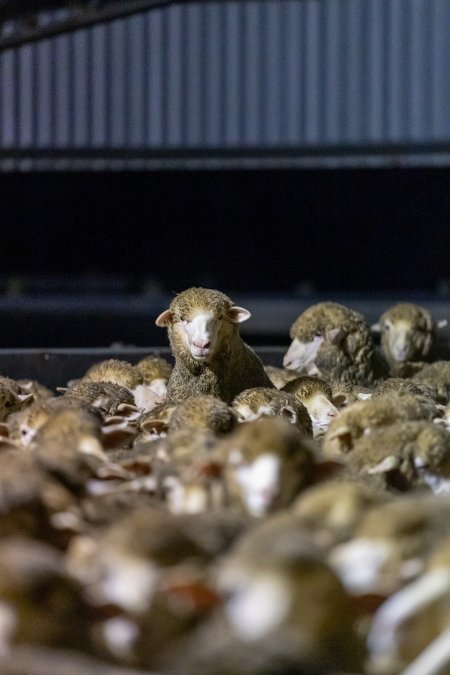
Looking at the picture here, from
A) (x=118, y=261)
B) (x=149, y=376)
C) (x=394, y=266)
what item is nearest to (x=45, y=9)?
(x=118, y=261)

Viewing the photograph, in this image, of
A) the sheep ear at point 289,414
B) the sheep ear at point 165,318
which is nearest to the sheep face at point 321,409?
the sheep ear at point 289,414

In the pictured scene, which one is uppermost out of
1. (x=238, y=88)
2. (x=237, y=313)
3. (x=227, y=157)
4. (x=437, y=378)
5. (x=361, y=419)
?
(x=238, y=88)

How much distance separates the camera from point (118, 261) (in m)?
12.0

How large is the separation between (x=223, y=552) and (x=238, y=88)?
992cm

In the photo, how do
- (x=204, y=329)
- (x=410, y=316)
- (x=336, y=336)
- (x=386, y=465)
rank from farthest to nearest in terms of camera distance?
(x=410, y=316) < (x=336, y=336) < (x=204, y=329) < (x=386, y=465)

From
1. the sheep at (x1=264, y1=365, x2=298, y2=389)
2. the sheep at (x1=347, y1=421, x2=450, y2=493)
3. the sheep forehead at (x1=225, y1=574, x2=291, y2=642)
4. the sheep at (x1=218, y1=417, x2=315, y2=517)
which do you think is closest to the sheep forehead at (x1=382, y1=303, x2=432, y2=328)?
the sheep at (x1=264, y1=365, x2=298, y2=389)

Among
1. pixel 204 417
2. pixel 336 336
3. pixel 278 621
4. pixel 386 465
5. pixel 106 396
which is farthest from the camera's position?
pixel 336 336

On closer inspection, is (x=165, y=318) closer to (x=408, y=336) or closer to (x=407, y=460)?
(x=408, y=336)

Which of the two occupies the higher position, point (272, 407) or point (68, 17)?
point (68, 17)

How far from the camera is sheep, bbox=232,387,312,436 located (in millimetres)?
3242

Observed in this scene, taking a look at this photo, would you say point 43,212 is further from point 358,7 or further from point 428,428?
point 428,428

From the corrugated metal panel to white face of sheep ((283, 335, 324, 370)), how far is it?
6598 mm

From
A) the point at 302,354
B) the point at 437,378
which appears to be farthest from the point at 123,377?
the point at 437,378

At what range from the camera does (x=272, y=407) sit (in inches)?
129
